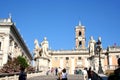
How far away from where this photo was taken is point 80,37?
3703 inches

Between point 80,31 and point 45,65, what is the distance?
51.3 m

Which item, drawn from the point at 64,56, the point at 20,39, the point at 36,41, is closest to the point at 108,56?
the point at 64,56

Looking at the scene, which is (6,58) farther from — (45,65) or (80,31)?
(80,31)

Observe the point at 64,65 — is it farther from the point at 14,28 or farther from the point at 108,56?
the point at 14,28

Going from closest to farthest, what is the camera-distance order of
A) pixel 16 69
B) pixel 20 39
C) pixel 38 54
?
1. pixel 16 69
2. pixel 38 54
3. pixel 20 39

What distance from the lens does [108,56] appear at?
8181 centimetres

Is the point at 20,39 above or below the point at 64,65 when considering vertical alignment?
above

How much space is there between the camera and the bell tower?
93125mm

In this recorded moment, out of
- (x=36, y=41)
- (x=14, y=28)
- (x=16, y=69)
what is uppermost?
(x=14, y=28)

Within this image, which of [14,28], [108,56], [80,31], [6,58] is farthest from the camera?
[80,31]

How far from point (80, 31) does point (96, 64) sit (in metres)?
49.2

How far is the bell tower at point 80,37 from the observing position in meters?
93.1

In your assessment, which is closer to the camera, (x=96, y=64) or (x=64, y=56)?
(x=96, y=64)

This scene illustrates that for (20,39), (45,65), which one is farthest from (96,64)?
(20,39)
